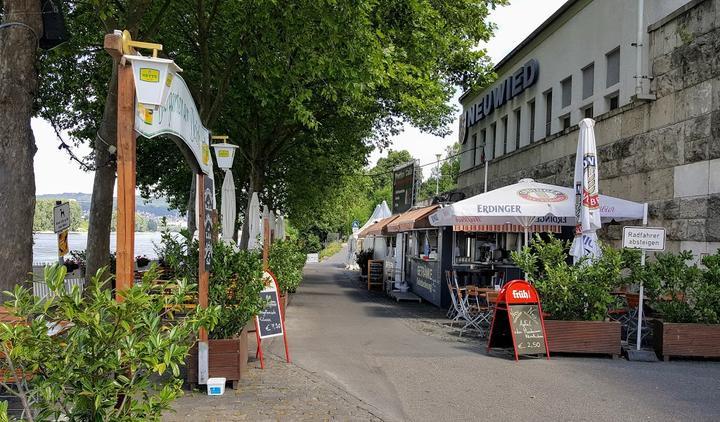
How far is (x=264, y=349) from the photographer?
9758 millimetres

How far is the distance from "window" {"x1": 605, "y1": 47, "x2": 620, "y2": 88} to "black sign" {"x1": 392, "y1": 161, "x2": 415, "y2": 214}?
936cm

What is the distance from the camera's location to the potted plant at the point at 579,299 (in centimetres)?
922

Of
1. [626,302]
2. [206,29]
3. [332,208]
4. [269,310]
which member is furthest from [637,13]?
[332,208]

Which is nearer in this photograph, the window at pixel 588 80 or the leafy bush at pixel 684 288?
the leafy bush at pixel 684 288

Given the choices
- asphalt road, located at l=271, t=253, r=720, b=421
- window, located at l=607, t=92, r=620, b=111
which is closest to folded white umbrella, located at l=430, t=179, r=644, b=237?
asphalt road, located at l=271, t=253, r=720, b=421

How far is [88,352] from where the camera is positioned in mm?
3385

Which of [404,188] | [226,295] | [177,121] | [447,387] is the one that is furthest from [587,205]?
[404,188]

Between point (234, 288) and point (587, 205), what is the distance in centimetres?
600

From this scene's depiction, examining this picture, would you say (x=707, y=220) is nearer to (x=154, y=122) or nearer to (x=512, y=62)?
(x=154, y=122)

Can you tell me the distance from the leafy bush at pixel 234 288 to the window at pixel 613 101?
10546 millimetres

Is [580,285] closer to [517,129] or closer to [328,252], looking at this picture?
[517,129]

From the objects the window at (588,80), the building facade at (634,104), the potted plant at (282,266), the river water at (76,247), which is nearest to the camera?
the building facade at (634,104)

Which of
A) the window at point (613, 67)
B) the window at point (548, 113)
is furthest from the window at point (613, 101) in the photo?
the window at point (548, 113)

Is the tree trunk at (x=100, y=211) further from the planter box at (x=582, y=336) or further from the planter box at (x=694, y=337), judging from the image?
the planter box at (x=694, y=337)
